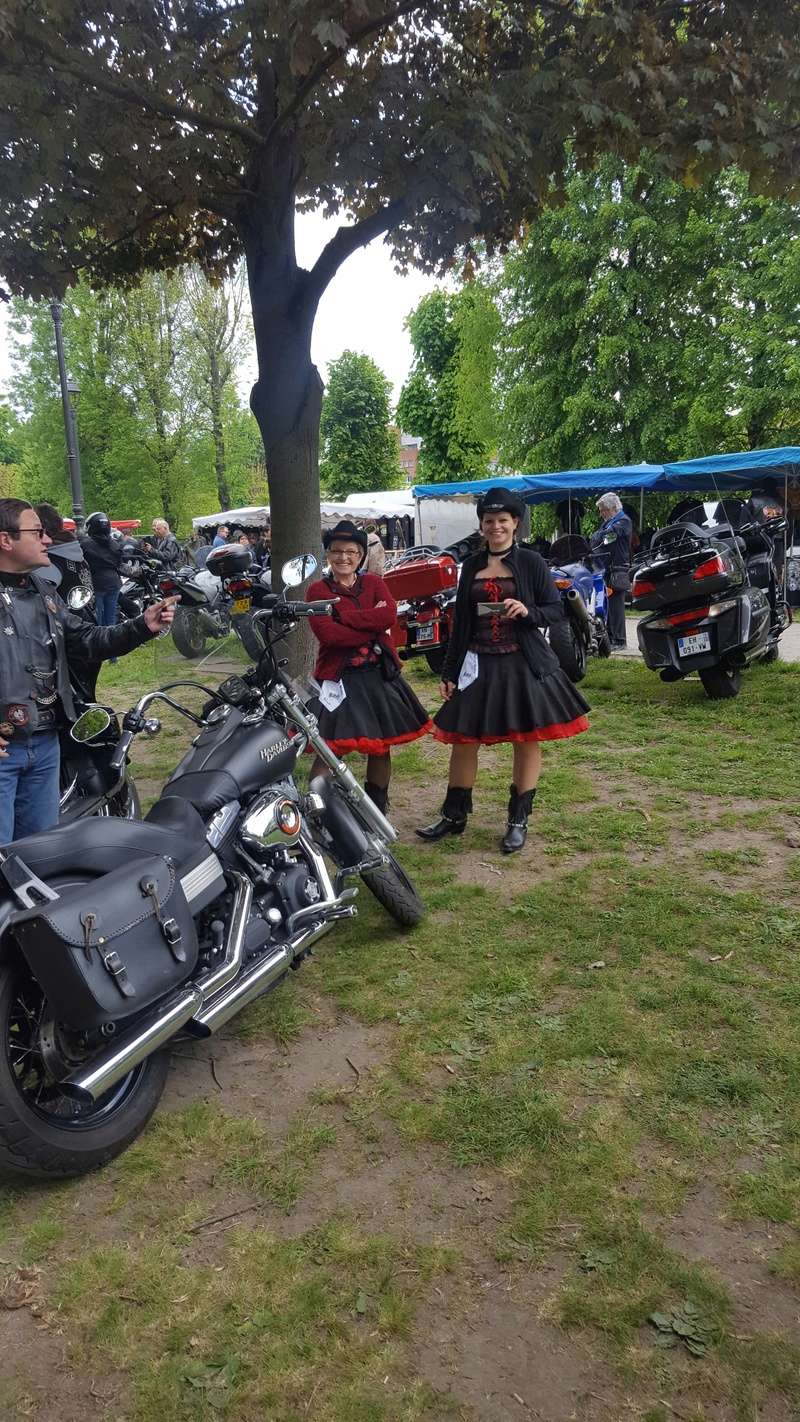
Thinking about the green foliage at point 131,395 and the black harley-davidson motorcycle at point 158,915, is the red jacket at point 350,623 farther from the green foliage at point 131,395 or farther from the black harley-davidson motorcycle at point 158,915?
the green foliage at point 131,395

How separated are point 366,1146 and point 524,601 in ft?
9.23

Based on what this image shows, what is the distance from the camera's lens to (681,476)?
15.7 m

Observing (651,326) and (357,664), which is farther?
(651,326)

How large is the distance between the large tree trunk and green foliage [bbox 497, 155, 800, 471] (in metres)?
16.5

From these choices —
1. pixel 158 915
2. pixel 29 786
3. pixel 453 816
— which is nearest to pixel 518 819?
pixel 453 816

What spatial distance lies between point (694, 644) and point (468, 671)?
3386 mm

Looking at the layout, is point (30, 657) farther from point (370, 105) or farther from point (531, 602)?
point (370, 105)

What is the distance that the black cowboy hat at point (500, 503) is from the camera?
15.0ft

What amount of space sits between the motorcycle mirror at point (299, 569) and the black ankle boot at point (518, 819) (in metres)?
2.07

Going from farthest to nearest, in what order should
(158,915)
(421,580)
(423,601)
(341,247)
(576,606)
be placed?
1. (423,601)
2. (421,580)
3. (576,606)
4. (341,247)
5. (158,915)

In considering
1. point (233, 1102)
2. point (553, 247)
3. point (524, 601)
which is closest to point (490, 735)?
point (524, 601)

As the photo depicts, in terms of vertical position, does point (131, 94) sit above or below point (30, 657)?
above

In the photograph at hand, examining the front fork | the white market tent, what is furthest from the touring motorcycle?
the white market tent

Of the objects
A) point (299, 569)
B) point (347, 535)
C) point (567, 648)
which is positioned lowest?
point (567, 648)
